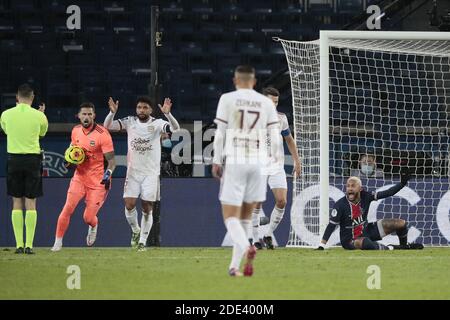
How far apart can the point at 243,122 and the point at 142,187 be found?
4583mm

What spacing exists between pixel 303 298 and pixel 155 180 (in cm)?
602

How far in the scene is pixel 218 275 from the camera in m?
9.69

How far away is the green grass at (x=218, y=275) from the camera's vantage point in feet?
27.2

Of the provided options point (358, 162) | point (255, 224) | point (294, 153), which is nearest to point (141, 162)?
point (255, 224)

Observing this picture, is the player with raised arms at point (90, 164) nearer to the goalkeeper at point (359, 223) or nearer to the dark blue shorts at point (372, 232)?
the goalkeeper at point (359, 223)

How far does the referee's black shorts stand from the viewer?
42.8 ft

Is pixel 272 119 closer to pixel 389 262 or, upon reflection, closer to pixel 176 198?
pixel 389 262

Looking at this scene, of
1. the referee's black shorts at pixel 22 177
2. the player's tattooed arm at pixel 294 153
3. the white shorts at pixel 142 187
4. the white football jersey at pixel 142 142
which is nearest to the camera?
the referee's black shorts at pixel 22 177

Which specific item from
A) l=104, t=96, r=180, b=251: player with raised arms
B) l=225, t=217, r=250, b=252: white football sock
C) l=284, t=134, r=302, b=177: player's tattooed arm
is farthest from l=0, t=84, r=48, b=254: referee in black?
l=225, t=217, r=250, b=252: white football sock

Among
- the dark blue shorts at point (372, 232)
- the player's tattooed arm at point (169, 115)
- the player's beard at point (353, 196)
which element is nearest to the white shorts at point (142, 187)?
the player's tattooed arm at point (169, 115)

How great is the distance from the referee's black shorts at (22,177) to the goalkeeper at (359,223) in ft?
12.7

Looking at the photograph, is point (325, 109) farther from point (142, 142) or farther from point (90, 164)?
point (90, 164)

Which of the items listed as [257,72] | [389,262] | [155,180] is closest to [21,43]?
[257,72]

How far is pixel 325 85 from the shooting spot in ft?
46.6
